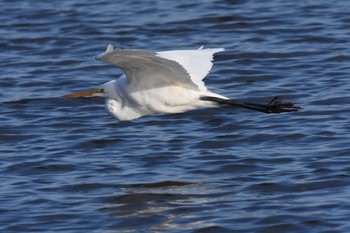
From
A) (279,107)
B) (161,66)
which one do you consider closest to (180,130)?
(279,107)

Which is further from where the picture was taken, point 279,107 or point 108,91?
point 279,107

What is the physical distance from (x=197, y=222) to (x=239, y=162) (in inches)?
70.1

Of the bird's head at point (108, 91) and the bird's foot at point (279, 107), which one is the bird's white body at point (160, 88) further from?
the bird's foot at point (279, 107)

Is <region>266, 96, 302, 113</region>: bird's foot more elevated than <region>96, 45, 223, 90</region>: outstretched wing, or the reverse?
<region>96, 45, 223, 90</region>: outstretched wing

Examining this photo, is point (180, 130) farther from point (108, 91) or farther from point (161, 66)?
point (161, 66)

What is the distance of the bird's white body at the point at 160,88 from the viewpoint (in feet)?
31.8

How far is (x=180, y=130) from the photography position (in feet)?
38.5

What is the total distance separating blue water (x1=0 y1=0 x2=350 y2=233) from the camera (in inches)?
352

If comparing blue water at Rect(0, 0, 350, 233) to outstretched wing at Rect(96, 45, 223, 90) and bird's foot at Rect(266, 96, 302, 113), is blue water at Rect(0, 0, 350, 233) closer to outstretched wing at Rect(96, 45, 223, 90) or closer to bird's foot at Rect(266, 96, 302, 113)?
bird's foot at Rect(266, 96, 302, 113)

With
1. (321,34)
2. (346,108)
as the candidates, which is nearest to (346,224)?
(346,108)

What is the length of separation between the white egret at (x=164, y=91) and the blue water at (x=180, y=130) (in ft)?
1.95

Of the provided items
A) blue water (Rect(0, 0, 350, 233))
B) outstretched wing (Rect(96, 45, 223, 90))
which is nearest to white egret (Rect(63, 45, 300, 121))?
outstretched wing (Rect(96, 45, 223, 90))

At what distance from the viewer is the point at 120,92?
10.1 meters

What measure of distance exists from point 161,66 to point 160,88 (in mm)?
621
